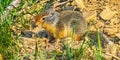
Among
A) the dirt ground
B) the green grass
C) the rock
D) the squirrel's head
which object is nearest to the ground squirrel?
the squirrel's head

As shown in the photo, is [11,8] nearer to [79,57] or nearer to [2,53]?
[2,53]

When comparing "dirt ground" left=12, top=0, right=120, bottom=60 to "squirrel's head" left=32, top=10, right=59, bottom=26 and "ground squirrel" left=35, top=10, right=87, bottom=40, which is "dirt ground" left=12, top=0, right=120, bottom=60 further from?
"squirrel's head" left=32, top=10, right=59, bottom=26

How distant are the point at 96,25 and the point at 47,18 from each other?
734mm

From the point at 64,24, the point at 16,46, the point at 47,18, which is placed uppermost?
the point at 47,18

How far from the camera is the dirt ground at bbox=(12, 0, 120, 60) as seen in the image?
19.7 feet

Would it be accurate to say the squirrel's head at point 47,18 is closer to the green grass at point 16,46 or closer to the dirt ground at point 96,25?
the dirt ground at point 96,25

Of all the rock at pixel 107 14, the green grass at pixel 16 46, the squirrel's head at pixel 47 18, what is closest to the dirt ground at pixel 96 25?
the rock at pixel 107 14

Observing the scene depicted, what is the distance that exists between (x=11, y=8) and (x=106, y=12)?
4.91 ft

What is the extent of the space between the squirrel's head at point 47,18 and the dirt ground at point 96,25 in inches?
11.2

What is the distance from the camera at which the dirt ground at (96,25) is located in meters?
6.00

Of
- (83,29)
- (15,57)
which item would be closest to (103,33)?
(83,29)

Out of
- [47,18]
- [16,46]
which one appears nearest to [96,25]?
[47,18]

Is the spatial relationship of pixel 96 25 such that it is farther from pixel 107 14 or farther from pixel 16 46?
pixel 16 46

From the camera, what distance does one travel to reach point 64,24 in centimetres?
646
